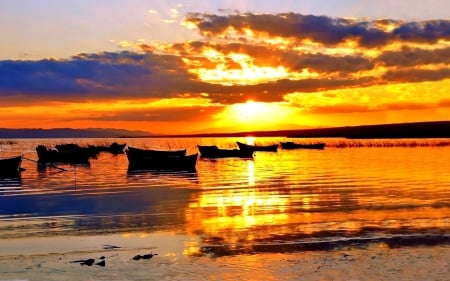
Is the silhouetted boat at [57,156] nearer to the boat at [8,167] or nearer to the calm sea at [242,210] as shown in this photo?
the boat at [8,167]

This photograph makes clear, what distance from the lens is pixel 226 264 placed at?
1455 cm

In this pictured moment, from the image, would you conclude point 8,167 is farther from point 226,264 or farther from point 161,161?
point 226,264

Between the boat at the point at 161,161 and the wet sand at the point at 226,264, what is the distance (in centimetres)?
4036

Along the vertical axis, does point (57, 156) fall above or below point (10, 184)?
above

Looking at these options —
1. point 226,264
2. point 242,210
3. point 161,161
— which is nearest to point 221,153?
point 161,161

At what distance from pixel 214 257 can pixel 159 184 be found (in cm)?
2541

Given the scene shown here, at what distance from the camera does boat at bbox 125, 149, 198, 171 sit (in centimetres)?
5750

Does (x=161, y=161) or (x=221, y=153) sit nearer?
(x=161, y=161)

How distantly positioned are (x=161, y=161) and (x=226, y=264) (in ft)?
148

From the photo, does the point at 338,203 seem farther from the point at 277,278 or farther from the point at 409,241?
the point at 277,278

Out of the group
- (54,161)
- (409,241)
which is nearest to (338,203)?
(409,241)

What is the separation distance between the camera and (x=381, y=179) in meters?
42.7

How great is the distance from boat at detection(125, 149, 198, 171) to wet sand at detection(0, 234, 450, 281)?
40357 mm

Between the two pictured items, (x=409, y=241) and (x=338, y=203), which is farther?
(x=338, y=203)
